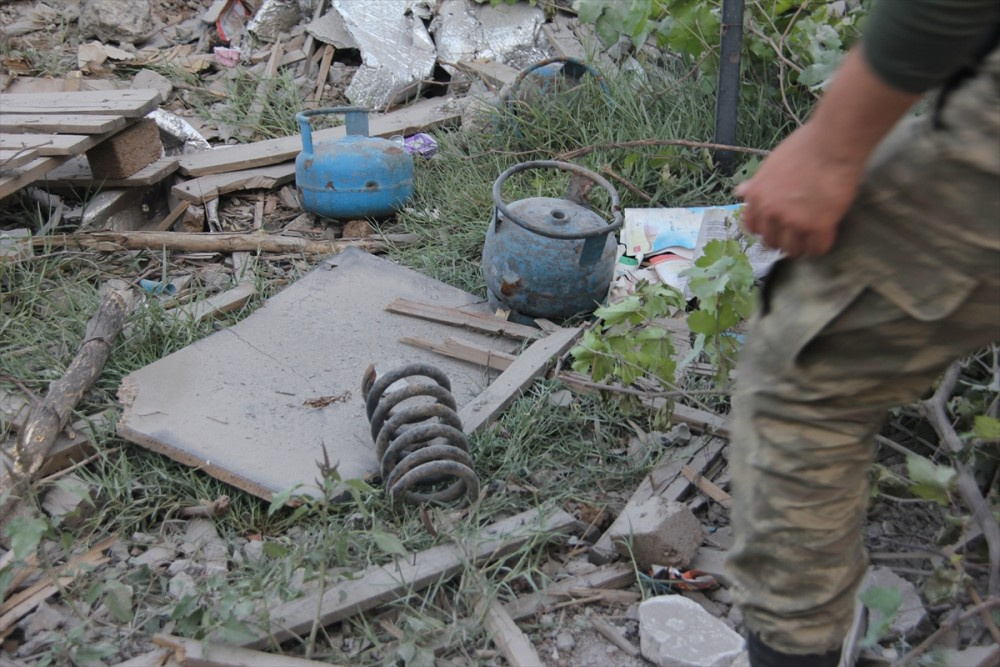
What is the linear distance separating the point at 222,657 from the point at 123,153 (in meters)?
3.59

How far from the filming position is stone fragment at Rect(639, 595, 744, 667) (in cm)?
238

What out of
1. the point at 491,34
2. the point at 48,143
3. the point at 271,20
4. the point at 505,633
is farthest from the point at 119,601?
the point at 271,20

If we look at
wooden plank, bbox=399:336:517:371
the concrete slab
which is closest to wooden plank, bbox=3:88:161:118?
the concrete slab

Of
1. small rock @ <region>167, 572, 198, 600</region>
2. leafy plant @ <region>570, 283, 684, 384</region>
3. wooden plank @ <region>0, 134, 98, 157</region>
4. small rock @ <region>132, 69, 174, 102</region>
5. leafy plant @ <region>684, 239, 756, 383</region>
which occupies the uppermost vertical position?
leafy plant @ <region>684, 239, 756, 383</region>

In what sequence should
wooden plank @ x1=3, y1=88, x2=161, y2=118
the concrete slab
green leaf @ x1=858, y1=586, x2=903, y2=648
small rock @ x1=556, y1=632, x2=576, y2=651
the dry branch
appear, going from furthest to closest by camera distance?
1. wooden plank @ x1=3, y1=88, x2=161, y2=118
2. the concrete slab
3. the dry branch
4. small rock @ x1=556, y1=632, x2=576, y2=651
5. green leaf @ x1=858, y1=586, x2=903, y2=648

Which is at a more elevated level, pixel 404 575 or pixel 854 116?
pixel 854 116

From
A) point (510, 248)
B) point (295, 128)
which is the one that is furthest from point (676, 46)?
point (295, 128)

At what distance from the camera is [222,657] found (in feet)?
7.66

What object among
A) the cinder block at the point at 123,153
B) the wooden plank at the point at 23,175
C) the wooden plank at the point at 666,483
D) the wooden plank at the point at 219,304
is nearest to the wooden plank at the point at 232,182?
the cinder block at the point at 123,153

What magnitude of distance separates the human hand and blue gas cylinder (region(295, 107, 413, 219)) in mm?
3765

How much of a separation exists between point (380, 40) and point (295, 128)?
4.22ft

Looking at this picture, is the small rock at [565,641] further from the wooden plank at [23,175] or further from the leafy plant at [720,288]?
the wooden plank at [23,175]

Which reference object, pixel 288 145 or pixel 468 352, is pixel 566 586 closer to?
pixel 468 352

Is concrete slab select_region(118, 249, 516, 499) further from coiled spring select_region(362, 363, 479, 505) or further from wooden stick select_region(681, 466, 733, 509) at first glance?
wooden stick select_region(681, 466, 733, 509)
